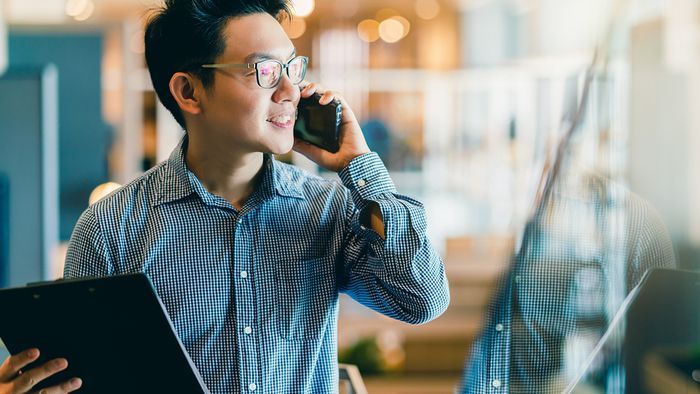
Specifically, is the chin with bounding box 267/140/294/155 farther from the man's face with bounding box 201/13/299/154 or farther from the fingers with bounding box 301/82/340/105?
the fingers with bounding box 301/82/340/105

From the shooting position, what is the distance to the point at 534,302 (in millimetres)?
Result: 1347

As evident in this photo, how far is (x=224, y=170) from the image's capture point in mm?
1237

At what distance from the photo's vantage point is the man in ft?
3.82

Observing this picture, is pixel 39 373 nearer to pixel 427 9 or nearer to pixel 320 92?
pixel 320 92

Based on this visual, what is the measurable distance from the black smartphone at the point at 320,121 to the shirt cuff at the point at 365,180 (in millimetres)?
57

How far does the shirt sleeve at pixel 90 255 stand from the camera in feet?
3.80

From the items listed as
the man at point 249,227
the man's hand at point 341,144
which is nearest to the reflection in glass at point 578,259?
the man at point 249,227

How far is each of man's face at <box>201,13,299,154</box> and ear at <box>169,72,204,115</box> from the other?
3 centimetres

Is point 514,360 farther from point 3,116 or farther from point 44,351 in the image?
point 3,116

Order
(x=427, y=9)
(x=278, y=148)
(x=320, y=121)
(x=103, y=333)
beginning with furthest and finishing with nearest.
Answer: (x=427, y=9) → (x=320, y=121) → (x=278, y=148) → (x=103, y=333)

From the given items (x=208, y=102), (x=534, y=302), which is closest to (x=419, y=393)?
(x=534, y=302)

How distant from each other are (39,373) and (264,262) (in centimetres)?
35

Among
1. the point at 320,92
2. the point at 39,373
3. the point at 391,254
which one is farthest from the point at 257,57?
the point at 39,373

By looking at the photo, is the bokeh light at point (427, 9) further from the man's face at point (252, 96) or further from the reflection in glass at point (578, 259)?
the man's face at point (252, 96)
